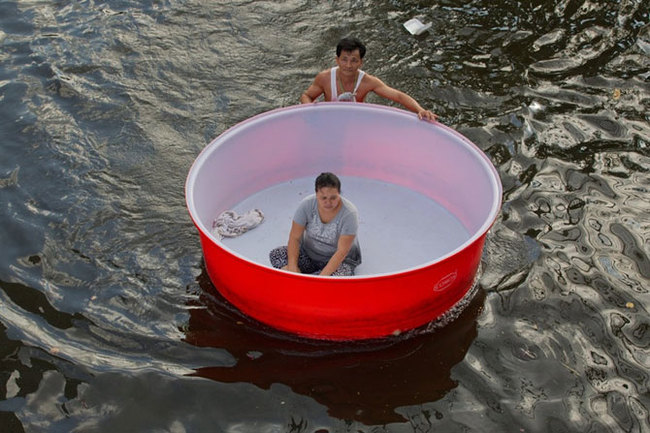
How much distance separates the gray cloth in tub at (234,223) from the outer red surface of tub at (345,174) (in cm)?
7

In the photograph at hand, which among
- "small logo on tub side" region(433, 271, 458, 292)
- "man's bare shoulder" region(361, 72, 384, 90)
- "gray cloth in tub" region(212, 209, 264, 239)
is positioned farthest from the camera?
"man's bare shoulder" region(361, 72, 384, 90)

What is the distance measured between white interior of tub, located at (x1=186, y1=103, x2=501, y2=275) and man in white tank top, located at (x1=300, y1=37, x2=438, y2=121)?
0.37 ft

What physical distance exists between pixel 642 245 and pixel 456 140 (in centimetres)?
144

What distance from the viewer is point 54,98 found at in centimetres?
629

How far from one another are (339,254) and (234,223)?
1108mm

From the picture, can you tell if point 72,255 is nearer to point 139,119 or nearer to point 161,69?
point 139,119

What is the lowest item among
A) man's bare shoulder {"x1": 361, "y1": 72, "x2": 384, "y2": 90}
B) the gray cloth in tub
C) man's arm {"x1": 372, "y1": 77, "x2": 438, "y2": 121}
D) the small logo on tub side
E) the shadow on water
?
the shadow on water

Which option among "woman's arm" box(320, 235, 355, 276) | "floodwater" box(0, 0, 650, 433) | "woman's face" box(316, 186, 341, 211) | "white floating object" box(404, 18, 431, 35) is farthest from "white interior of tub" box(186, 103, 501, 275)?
"white floating object" box(404, 18, 431, 35)

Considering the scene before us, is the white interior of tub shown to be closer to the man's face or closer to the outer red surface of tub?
the outer red surface of tub

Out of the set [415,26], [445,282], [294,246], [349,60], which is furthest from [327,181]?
[415,26]

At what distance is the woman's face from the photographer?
406 cm

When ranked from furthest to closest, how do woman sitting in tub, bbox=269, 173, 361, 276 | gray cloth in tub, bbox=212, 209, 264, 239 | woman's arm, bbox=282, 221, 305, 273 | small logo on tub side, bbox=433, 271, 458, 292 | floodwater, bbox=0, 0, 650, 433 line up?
gray cloth in tub, bbox=212, 209, 264, 239
woman's arm, bbox=282, 221, 305, 273
woman sitting in tub, bbox=269, 173, 361, 276
small logo on tub side, bbox=433, 271, 458, 292
floodwater, bbox=0, 0, 650, 433

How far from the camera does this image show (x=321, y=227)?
172 inches

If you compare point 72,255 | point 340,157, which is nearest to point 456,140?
point 340,157
